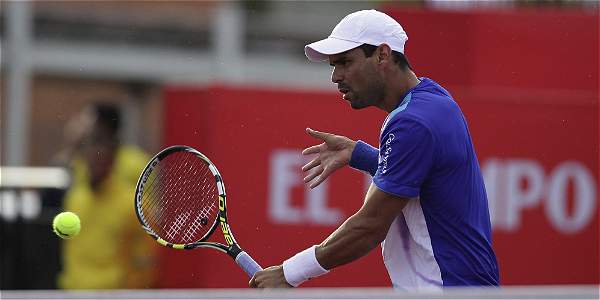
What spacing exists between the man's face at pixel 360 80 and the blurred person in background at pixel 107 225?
4.00 m

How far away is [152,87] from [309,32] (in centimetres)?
298

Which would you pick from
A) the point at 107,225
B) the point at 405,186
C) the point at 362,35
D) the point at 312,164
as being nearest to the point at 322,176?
the point at 312,164

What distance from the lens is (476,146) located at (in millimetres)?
8406

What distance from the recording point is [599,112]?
861 cm

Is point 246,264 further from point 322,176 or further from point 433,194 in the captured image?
point 433,194

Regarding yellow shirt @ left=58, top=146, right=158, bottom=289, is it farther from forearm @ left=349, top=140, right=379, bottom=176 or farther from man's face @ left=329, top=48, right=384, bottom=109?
man's face @ left=329, top=48, right=384, bottom=109

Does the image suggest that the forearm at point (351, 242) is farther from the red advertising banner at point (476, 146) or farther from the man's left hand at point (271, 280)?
the red advertising banner at point (476, 146)

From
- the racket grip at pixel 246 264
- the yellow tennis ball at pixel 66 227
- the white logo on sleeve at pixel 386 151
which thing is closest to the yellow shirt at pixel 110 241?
the yellow tennis ball at pixel 66 227

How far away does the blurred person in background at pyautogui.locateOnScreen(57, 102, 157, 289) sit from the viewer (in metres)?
8.15

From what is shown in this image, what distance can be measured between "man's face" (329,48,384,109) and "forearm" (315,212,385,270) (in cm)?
44

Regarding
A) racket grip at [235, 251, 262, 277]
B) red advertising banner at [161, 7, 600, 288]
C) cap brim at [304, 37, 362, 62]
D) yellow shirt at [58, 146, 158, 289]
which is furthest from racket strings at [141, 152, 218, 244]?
yellow shirt at [58, 146, 158, 289]

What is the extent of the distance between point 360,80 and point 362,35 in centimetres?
15

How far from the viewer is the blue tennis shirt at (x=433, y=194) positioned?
412cm

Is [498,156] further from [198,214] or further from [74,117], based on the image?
[74,117]
